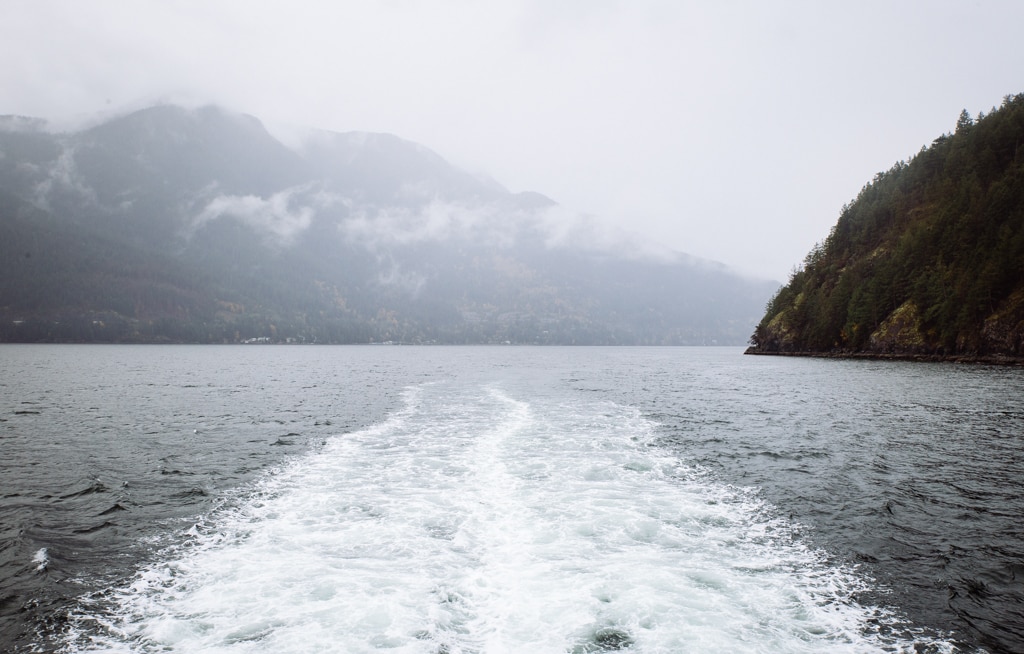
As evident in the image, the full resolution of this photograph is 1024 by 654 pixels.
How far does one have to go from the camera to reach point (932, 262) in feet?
268

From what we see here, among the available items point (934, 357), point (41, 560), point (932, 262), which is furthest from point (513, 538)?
point (932, 262)

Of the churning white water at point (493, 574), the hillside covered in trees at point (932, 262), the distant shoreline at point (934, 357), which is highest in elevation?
the hillside covered in trees at point (932, 262)

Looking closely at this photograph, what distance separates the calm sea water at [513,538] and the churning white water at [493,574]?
5 cm

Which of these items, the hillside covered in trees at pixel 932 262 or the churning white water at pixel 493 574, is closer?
the churning white water at pixel 493 574

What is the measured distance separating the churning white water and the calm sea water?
53 mm

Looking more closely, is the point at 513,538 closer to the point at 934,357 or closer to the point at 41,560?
the point at 41,560

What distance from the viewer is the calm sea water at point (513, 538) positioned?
7.30 metres

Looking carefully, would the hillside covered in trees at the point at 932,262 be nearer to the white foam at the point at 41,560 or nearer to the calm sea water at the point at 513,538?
the calm sea water at the point at 513,538

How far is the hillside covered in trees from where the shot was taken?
224ft

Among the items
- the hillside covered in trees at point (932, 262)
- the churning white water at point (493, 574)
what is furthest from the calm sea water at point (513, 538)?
the hillside covered in trees at point (932, 262)

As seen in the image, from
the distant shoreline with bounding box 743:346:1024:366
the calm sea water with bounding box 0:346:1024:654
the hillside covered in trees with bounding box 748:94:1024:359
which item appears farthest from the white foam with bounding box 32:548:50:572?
the hillside covered in trees with bounding box 748:94:1024:359

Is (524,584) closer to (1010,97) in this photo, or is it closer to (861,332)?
(861,332)

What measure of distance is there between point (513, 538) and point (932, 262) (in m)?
100

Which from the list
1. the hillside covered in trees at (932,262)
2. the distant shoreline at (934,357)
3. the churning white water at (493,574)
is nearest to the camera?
the churning white water at (493,574)
